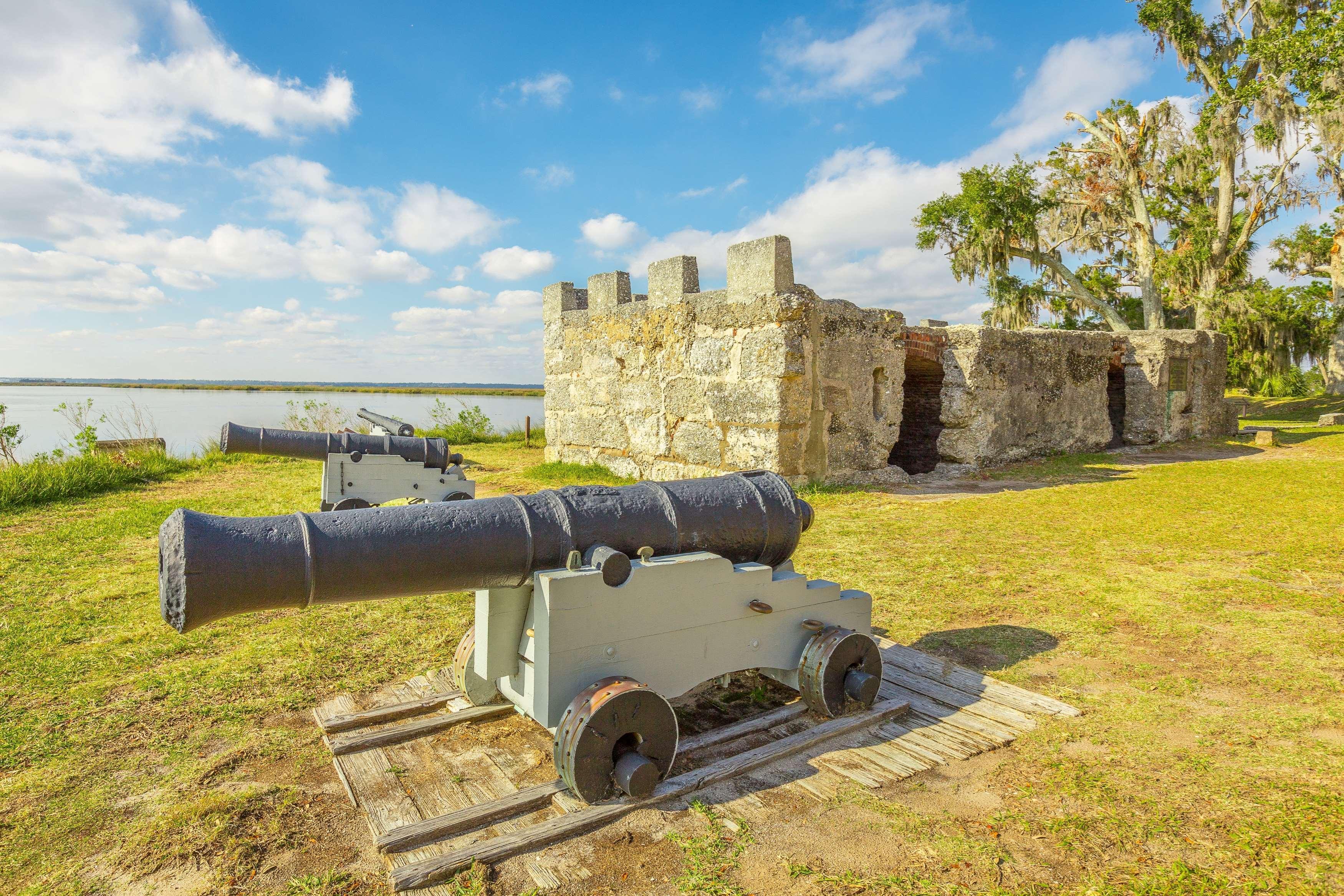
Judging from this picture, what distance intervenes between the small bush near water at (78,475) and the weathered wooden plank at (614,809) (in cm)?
841

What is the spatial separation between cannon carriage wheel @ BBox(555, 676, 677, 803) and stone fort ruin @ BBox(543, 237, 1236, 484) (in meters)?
5.29

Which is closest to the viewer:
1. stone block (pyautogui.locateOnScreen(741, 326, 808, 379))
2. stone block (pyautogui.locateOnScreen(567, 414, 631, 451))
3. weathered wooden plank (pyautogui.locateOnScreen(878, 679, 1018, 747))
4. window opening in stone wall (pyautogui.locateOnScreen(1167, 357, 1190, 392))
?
weathered wooden plank (pyautogui.locateOnScreen(878, 679, 1018, 747))

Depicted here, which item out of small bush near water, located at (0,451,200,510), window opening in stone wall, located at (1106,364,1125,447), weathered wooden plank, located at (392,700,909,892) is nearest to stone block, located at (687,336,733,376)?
weathered wooden plank, located at (392,700,909,892)

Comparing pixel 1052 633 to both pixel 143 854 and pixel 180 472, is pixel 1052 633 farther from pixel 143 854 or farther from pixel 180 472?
pixel 180 472

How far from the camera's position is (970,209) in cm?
2269

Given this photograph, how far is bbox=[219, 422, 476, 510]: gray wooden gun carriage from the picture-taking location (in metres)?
6.17

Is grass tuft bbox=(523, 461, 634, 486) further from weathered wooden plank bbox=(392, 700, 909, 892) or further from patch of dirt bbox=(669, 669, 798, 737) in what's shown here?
weathered wooden plank bbox=(392, 700, 909, 892)

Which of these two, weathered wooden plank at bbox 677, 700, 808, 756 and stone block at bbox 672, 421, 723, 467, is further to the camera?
stone block at bbox 672, 421, 723, 467

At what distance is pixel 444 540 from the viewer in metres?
2.25

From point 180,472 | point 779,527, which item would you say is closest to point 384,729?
point 779,527

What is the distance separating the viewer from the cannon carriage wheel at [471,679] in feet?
9.52

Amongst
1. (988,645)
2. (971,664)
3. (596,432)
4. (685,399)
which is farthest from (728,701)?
(596,432)

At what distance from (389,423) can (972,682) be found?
19.7 feet

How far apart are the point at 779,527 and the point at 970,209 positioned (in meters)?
22.9
